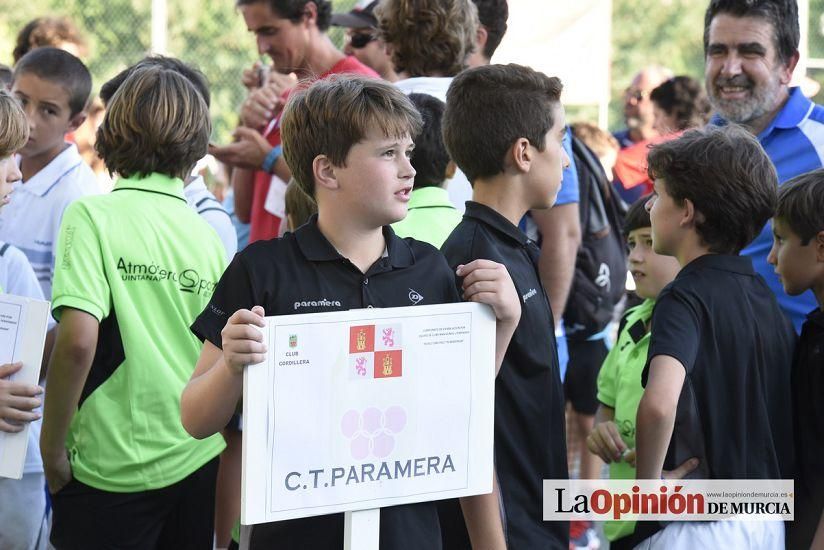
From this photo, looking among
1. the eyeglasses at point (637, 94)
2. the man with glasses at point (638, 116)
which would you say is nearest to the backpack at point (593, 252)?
the man with glasses at point (638, 116)

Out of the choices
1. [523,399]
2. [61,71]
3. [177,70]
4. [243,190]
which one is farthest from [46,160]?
[523,399]

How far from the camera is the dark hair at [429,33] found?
4.23 meters

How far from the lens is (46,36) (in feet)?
20.4

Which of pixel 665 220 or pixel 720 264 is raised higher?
pixel 665 220

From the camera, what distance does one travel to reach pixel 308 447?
2258mm

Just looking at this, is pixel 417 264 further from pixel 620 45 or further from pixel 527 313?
pixel 620 45

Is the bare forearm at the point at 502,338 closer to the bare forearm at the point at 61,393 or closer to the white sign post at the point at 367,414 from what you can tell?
the white sign post at the point at 367,414

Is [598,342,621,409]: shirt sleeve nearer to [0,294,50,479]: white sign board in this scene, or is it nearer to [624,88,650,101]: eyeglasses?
[0,294,50,479]: white sign board

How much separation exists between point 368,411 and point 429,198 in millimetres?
1385

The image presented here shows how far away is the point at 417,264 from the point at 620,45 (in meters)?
19.2

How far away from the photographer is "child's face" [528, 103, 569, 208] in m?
3.04

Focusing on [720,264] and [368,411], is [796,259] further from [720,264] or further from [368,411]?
[368,411]

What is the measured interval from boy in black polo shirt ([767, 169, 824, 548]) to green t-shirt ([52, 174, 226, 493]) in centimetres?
170

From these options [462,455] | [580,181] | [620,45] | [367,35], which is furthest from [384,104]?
[620,45]
